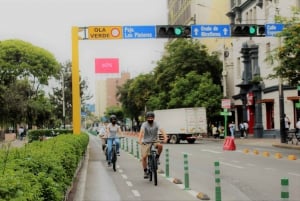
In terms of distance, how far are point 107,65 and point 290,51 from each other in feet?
73.7

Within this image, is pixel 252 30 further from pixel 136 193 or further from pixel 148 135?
pixel 136 193

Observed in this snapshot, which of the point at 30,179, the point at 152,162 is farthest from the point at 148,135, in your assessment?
the point at 30,179

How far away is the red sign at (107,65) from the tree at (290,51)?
66.4ft

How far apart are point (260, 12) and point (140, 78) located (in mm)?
39312

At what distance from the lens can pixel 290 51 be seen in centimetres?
2588

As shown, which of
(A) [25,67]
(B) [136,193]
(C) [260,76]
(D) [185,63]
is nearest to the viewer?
(B) [136,193]

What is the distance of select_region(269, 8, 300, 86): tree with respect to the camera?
2519 centimetres

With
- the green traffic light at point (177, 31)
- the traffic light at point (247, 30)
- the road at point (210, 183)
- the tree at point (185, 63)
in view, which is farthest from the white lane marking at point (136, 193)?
the tree at point (185, 63)

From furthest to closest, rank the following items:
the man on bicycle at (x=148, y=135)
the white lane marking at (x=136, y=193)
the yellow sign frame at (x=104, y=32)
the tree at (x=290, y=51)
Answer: the yellow sign frame at (x=104, y=32) < the tree at (x=290, y=51) < the man on bicycle at (x=148, y=135) < the white lane marking at (x=136, y=193)

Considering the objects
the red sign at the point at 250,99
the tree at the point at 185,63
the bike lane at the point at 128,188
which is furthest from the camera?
the tree at the point at 185,63

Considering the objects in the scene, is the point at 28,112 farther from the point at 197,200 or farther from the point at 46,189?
the point at 46,189

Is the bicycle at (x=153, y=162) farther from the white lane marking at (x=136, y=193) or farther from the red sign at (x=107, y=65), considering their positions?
the red sign at (x=107, y=65)

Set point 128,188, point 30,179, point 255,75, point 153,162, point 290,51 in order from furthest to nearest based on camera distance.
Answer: point 255,75
point 290,51
point 153,162
point 128,188
point 30,179

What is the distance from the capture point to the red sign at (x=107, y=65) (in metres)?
45.6
